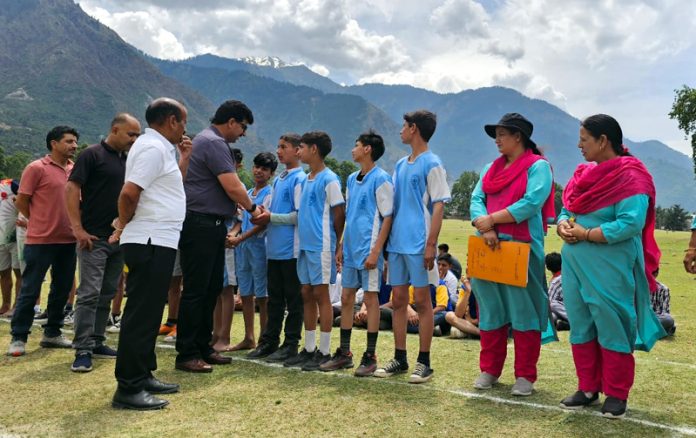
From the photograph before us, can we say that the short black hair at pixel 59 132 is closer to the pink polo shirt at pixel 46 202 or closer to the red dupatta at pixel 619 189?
the pink polo shirt at pixel 46 202

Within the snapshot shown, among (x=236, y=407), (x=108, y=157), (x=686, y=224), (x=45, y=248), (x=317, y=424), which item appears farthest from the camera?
(x=686, y=224)

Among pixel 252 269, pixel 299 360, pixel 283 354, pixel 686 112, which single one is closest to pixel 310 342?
pixel 299 360

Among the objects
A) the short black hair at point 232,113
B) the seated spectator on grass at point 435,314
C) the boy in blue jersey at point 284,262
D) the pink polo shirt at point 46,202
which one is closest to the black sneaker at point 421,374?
the boy in blue jersey at point 284,262

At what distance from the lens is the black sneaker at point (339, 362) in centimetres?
588

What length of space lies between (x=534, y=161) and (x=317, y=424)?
116 inches

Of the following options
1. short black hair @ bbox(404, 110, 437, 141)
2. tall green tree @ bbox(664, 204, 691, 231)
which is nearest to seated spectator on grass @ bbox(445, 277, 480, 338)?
short black hair @ bbox(404, 110, 437, 141)

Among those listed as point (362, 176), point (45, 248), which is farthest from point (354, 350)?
point (45, 248)

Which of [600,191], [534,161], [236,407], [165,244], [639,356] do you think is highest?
[534,161]

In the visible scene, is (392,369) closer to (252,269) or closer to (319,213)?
(319,213)

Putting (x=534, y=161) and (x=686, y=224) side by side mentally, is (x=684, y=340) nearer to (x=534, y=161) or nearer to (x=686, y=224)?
(x=534, y=161)

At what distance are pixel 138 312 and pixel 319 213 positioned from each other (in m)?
2.28

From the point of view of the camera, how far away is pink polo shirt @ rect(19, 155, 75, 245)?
6719 mm

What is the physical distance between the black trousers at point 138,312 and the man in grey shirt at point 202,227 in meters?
1.07

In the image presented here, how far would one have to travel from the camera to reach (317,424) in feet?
13.7
